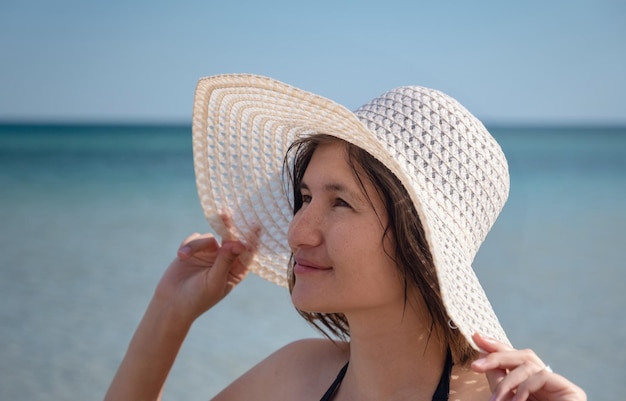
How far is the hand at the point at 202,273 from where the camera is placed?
234 cm

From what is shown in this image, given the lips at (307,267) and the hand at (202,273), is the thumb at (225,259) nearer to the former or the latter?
the hand at (202,273)

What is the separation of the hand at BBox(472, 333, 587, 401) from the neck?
1.11 ft

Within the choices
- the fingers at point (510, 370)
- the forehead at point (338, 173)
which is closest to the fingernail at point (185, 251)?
the forehead at point (338, 173)

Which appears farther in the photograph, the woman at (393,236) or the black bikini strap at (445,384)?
the black bikini strap at (445,384)

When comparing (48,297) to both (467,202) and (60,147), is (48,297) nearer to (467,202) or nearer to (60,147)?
(467,202)

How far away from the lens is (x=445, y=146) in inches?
73.0

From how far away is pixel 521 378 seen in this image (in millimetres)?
1505

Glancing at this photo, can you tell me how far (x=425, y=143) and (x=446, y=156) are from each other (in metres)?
0.06

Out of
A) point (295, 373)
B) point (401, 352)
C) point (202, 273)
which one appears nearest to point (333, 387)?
point (295, 373)

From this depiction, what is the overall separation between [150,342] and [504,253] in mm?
6809

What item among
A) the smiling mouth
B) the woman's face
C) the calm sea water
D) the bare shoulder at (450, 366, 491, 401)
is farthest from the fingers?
the calm sea water

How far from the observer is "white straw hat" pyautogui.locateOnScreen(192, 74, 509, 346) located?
1.74 m

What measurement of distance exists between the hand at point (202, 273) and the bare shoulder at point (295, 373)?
24cm

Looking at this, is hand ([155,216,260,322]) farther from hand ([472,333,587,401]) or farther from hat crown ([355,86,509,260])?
hand ([472,333,587,401])
